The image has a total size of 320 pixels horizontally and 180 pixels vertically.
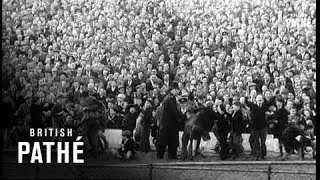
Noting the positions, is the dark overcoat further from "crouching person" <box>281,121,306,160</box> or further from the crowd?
"crouching person" <box>281,121,306,160</box>

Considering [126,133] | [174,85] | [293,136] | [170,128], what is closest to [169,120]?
[170,128]

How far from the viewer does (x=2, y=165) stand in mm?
5840

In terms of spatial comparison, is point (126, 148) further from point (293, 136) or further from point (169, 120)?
point (293, 136)

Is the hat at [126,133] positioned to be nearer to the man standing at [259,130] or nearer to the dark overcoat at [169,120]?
the dark overcoat at [169,120]

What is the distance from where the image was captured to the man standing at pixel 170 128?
19.3 ft

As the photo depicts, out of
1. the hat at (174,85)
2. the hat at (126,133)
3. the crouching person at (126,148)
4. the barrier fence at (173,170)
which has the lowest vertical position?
the barrier fence at (173,170)

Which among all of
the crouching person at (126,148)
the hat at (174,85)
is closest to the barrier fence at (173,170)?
the crouching person at (126,148)

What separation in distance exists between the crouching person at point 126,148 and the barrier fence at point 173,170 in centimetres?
10

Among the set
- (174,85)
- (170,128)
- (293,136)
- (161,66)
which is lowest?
(293,136)

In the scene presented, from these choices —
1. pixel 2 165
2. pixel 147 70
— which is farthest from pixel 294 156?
pixel 2 165

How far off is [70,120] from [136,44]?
1110 mm

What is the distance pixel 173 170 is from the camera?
5.86m

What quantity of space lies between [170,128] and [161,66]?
0.69 m

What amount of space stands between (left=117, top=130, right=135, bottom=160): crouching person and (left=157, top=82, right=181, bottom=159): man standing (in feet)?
0.97
